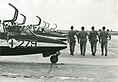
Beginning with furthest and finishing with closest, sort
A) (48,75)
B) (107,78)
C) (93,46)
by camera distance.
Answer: (93,46) < (48,75) < (107,78)

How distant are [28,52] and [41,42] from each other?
2.15 feet

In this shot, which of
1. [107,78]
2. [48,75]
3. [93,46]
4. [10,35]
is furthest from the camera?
[93,46]

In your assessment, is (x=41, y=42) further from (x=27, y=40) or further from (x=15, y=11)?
(x=15, y=11)

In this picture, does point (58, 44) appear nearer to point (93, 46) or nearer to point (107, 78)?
point (107, 78)

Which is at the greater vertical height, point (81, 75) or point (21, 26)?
point (21, 26)

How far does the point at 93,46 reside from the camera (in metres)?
19.4

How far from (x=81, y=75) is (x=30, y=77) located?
1593 mm

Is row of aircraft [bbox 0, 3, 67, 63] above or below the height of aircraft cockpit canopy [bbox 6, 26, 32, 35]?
below

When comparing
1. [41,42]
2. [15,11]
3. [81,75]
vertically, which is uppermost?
[15,11]

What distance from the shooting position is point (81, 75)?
33.6 feet

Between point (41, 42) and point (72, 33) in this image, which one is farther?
point (72, 33)

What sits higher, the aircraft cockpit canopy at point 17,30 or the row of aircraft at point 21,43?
the aircraft cockpit canopy at point 17,30

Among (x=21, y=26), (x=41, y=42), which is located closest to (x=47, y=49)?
(x=41, y=42)

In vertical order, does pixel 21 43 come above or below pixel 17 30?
below
